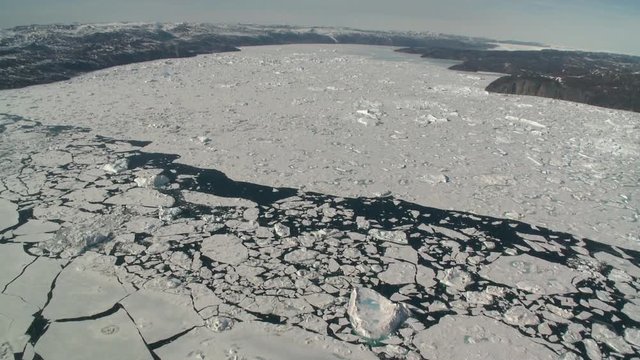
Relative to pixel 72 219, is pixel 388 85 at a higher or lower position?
higher

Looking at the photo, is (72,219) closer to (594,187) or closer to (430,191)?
(430,191)

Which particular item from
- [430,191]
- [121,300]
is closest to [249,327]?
[121,300]

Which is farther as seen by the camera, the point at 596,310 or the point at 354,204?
the point at 354,204

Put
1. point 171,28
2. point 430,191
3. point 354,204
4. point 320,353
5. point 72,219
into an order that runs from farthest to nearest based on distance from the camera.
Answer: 1. point 171,28
2. point 430,191
3. point 354,204
4. point 72,219
5. point 320,353

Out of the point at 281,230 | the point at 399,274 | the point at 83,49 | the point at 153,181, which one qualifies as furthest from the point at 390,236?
the point at 83,49

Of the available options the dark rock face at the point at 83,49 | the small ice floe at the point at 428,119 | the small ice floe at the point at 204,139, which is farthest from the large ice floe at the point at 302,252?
the dark rock face at the point at 83,49

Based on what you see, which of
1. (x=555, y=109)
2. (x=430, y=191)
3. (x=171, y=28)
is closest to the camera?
(x=430, y=191)

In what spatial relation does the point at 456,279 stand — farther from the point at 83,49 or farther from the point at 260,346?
the point at 83,49
